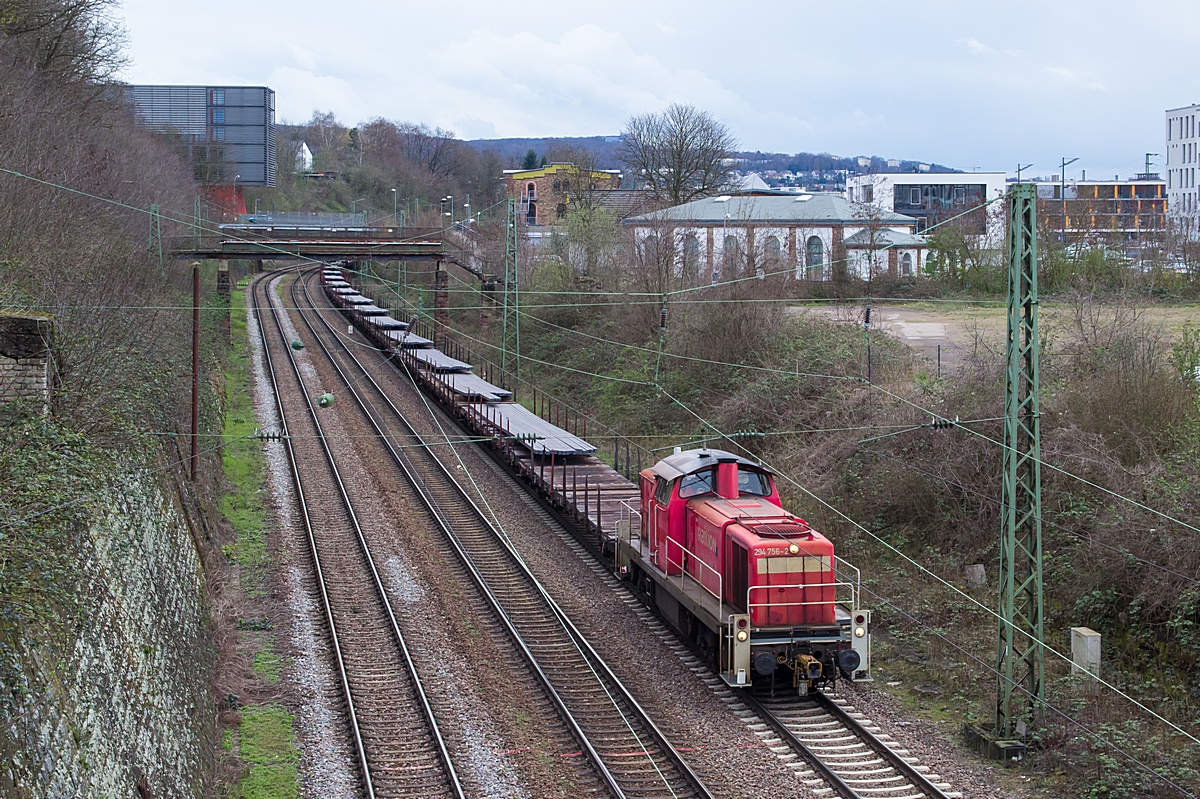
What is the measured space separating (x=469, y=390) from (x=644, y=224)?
16.8 meters

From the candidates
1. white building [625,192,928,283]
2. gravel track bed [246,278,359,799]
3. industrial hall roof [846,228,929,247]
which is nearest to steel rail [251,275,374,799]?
gravel track bed [246,278,359,799]

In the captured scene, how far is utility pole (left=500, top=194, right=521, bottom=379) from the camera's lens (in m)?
37.7

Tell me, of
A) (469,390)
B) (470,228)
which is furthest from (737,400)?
(470,228)

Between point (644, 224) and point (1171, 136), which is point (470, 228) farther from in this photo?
point (1171, 136)

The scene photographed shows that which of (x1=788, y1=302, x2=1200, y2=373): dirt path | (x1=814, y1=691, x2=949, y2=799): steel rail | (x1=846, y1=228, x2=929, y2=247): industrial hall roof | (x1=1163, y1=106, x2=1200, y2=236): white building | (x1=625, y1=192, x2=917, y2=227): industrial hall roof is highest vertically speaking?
(x1=1163, y1=106, x2=1200, y2=236): white building

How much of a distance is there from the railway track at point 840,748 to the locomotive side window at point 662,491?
3.59 meters

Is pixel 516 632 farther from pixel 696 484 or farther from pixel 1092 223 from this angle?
pixel 1092 223

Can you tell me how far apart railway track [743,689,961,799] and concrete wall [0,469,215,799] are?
7.14 m

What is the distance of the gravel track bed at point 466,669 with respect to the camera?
12.7 meters

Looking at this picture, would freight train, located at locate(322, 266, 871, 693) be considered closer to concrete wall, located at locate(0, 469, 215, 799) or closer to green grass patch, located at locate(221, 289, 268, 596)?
green grass patch, located at locate(221, 289, 268, 596)

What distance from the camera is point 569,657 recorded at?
16609 mm

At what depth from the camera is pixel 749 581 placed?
14.6 metres

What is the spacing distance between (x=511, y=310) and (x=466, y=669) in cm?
3149

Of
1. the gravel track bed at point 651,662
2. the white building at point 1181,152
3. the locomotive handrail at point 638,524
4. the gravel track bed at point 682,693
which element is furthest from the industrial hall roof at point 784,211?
the white building at point 1181,152
